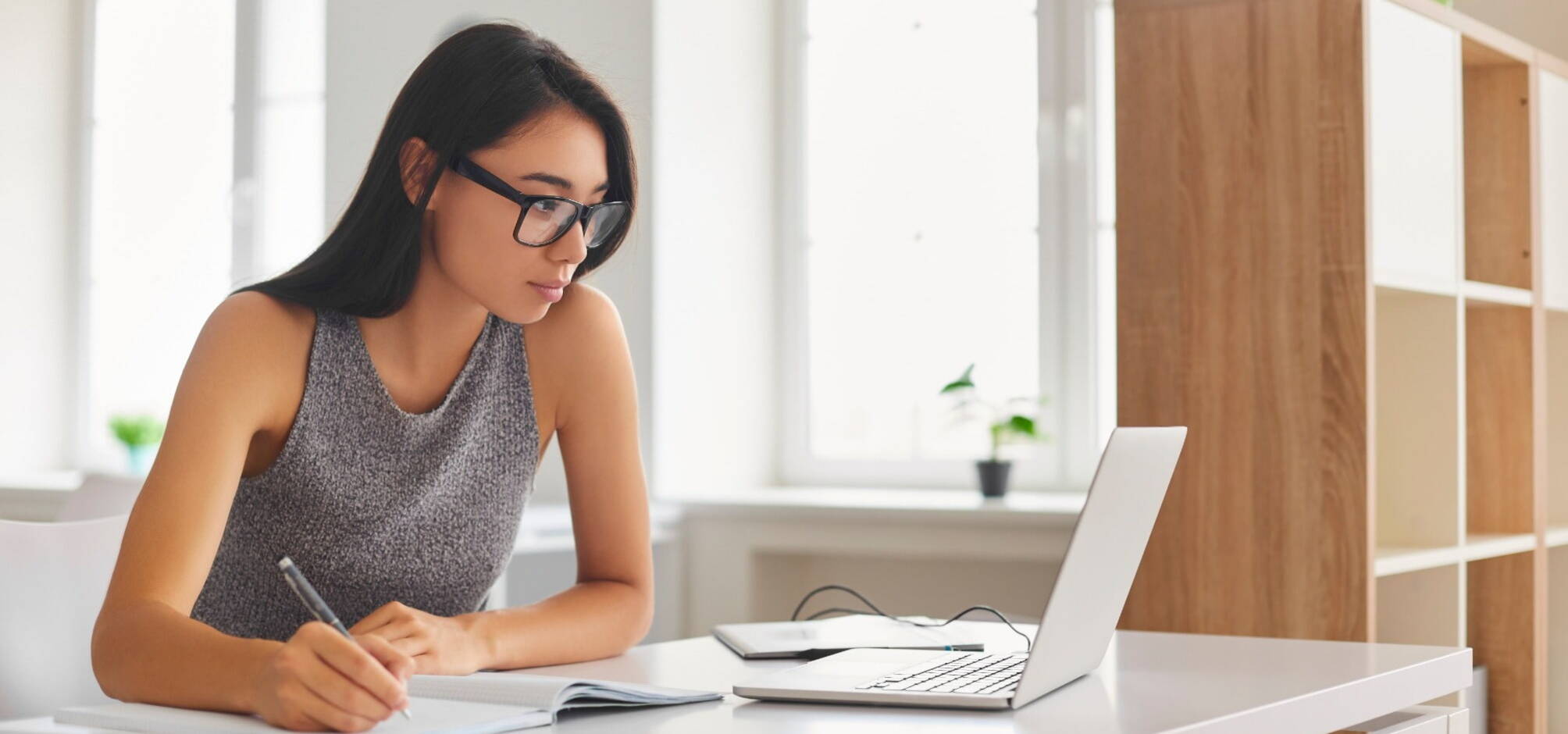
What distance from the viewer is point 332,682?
3.25 ft

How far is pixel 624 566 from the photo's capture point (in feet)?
5.51

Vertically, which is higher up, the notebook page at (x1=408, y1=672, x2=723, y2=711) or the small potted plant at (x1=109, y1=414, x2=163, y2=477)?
the small potted plant at (x1=109, y1=414, x2=163, y2=477)

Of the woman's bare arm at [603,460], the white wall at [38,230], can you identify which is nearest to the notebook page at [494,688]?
the woman's bare arm at [603,460]

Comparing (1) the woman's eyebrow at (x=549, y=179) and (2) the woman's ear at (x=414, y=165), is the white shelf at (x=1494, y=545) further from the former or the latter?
(2) the woman's ear at (x=414, y=165)

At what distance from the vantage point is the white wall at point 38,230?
4.65 metres

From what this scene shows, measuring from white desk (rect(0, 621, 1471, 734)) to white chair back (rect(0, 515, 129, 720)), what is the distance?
52 centimetres

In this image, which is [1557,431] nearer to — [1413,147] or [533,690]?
[1413,147]

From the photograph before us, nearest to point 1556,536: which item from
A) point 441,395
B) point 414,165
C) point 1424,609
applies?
point 1424,609

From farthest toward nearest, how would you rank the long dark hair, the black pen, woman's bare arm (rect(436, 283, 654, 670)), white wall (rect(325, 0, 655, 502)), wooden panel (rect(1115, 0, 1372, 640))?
white wall (rect(325, 0, 655, 502))
wooden panel (rect(1115, 0, 1372, 640))
woman's bare arm (rect(436, 283, 654, 670))
the long dark hair
the black pen

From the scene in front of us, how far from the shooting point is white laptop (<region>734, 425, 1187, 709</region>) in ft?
3.65

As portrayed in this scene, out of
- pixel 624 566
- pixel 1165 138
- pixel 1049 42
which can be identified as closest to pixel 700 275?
pixel 1049 42

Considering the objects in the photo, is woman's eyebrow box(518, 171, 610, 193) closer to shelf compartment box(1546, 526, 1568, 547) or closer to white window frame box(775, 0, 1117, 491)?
white window frame box(775, 0, 1117, 491)

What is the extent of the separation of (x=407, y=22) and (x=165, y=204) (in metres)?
1.44

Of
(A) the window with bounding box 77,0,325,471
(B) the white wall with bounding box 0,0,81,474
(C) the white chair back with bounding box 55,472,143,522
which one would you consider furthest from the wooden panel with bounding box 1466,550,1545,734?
(B) the white wall with bounding box 0,0,81,474
